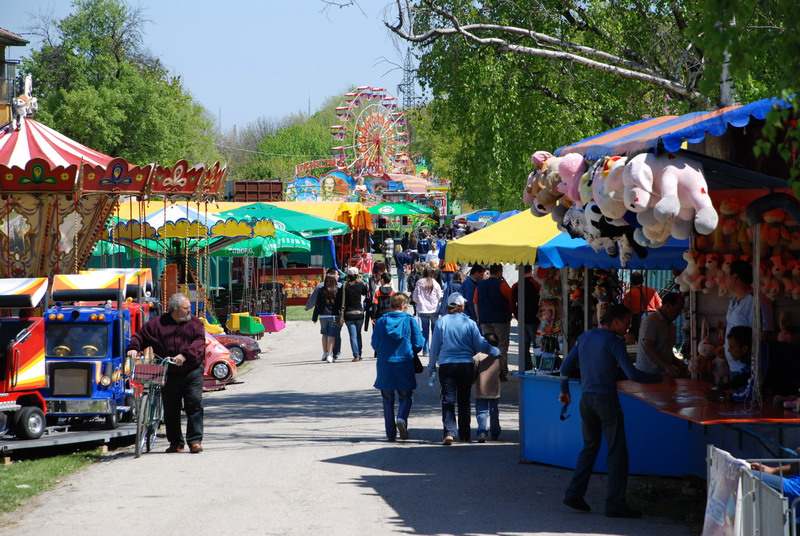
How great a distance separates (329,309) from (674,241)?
9.72m

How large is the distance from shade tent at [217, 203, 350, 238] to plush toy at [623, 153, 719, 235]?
18.3 meters

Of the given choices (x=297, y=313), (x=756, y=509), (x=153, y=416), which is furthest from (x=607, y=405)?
(x=297, y=313)

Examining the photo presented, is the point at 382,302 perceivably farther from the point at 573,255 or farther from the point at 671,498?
the point at 671,498

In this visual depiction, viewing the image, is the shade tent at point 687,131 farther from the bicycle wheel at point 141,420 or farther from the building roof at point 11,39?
the building roof at point 11,39

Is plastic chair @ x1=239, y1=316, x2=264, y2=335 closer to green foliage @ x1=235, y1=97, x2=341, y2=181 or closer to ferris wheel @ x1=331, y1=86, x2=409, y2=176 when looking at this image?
ferris wheel @ x1=331, y1=86, x2=409, y2=176

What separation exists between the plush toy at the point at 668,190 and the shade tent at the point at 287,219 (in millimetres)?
18308

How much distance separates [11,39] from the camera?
1725 inches

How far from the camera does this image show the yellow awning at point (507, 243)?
35.8 ft

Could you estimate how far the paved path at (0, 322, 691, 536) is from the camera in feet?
26.8

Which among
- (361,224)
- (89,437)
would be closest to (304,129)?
(361,224)

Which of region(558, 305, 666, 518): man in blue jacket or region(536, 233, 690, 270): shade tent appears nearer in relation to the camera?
region(558, 305, 666, 518): man in blue jacket

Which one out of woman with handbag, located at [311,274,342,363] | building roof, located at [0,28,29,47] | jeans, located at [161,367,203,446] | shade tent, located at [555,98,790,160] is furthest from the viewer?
building roof, located at [0,28,29,47]

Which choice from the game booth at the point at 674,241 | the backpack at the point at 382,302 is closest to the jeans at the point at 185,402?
the game booth at the point at 674,241

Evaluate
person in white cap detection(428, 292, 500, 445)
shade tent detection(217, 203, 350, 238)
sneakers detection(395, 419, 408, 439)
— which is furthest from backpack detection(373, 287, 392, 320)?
person in white cap detection(428, 292, 500, 445)
